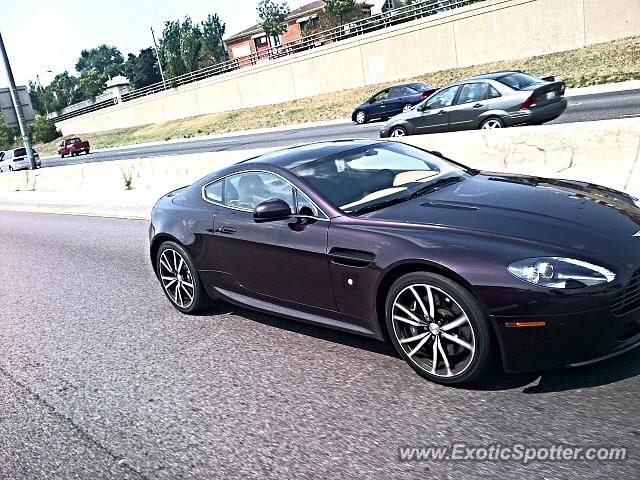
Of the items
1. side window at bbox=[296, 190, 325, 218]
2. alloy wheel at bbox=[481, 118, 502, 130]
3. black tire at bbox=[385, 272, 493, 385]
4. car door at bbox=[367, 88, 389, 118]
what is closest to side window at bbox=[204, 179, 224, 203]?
side window at bbox=[296, 190, 325, 218]

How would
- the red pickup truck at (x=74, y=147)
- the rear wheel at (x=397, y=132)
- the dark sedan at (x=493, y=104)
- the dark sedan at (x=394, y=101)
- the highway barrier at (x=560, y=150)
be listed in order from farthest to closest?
the red pickup truck at (x=74, y=147) < the dark sedan at (x=394, y=101) < the rear wheel at (x=397, y=132) < the dark sedan at (x=493, y=104) < the highway barrier at (x=560, y=150)

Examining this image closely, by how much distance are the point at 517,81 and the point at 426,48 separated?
2854cm

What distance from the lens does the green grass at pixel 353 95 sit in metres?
26.4

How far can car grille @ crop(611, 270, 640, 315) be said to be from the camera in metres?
3.57

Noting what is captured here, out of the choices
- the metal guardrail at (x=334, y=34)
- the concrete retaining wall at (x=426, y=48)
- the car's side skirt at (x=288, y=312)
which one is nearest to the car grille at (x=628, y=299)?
the car's side skirt at (x=288, y=312)

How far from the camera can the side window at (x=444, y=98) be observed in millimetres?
16469

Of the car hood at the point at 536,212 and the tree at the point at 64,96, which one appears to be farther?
the tree at the point at 64,96

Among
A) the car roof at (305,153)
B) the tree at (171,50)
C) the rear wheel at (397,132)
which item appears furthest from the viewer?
the tree at (171,50)

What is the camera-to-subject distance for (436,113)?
16828 millimetres

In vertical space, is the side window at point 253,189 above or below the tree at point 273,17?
below

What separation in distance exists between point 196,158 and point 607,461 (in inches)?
491

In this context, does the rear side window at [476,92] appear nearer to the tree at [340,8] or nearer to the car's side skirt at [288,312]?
the car's side skirt at [288,312]

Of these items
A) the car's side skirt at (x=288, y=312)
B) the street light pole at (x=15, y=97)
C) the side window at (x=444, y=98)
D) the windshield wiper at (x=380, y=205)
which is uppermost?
the street light pole at (x=15, y=97)

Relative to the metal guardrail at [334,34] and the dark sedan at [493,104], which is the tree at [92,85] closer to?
the metal guardrail at [334,34]
